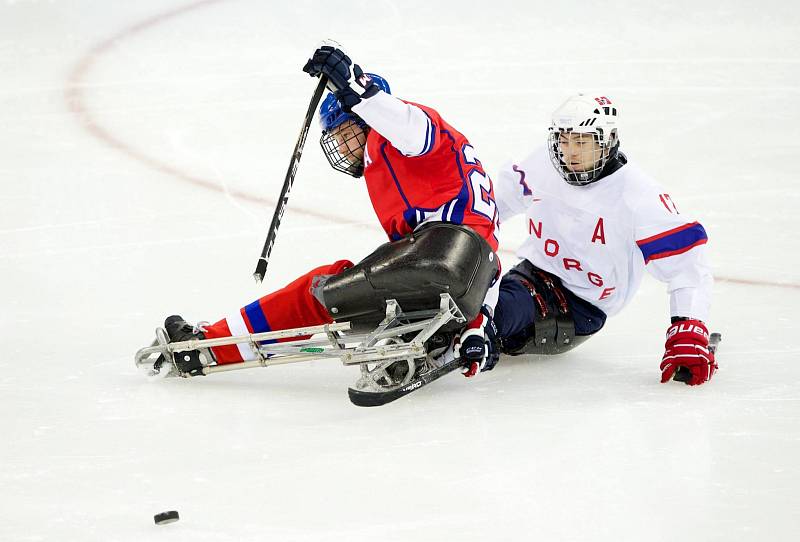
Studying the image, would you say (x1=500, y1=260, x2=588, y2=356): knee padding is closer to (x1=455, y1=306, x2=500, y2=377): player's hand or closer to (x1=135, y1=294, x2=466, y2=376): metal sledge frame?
(x1=455, y1=306, x2=500, y2=377): player's hand

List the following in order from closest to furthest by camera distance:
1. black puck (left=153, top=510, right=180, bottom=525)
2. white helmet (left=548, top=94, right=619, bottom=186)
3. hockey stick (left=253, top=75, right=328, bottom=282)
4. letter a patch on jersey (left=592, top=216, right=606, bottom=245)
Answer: black puck (left=153, top=510, right=180, bottom=525) < hockey stick (left=253, top=75, right=328, bottom=282) < white helmet (left=548, top=94, right=619, bottom=186) < letter a patch on jersey (left=592, top=216, right=606, bottom=245)

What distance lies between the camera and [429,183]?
316 centimetres

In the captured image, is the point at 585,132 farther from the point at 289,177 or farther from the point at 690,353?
the point at 289,177

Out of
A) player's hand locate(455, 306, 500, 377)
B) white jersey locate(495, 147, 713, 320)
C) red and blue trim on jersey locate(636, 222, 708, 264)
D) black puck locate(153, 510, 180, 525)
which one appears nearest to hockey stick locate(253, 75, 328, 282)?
player's hand locate(455, 306, 500, 377)

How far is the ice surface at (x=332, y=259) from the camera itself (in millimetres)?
2490

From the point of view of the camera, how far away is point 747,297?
4082mm

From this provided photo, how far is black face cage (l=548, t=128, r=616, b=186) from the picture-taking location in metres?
3.21

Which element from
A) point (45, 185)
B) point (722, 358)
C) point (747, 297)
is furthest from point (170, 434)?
point (45, 185)

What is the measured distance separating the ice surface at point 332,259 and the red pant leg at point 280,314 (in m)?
0.09

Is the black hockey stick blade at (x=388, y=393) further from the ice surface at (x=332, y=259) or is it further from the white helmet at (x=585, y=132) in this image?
the white helmet at (x=585, y=132)

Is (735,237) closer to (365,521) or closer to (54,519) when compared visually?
(365,521)

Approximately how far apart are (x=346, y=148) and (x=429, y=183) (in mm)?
278

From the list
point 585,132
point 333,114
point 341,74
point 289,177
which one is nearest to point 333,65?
point 341,74

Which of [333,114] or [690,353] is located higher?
[333,114]
